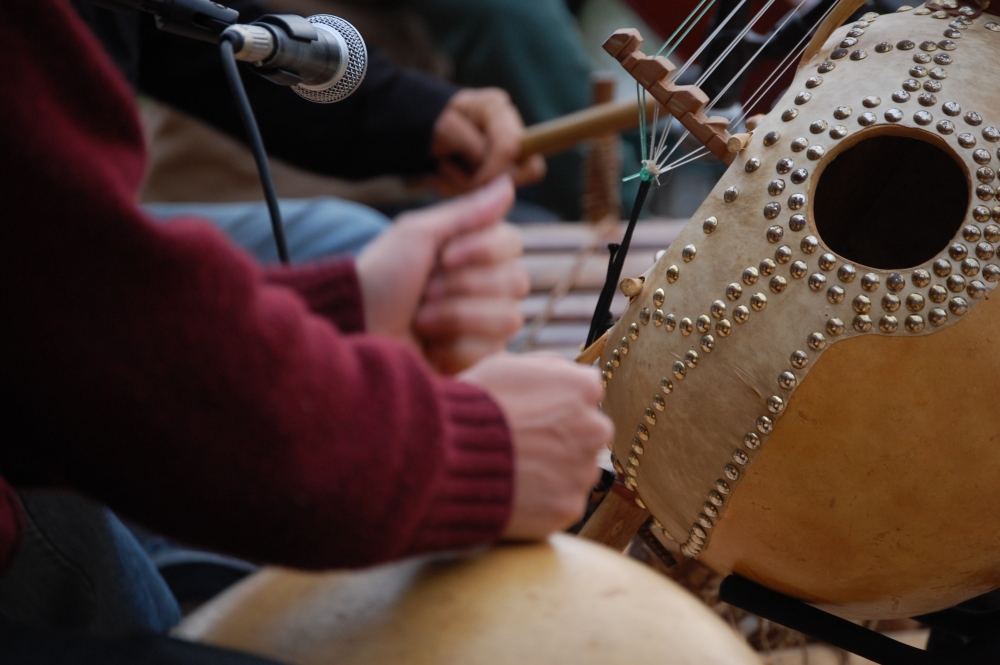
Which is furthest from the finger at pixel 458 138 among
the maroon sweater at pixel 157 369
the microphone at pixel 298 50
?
the maroon sweater at pixel 157 369

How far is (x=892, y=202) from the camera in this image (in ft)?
2.53

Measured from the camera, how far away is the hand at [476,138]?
60.7 inches

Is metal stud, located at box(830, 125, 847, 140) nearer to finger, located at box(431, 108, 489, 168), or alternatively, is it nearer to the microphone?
the microphone

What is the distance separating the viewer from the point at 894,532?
0.63 m

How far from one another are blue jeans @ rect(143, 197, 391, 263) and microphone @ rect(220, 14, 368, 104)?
89 cm

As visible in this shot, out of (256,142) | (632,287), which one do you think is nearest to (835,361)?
(632,287)

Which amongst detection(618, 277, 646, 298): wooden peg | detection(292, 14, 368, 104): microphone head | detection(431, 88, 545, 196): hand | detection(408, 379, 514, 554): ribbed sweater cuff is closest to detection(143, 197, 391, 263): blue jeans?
detection(431, 88, 545, 196): hand

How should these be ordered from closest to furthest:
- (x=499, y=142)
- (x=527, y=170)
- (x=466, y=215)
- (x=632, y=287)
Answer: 1. (x=632, y=287)
2. (x=466, y=215)
3. (x=499, y=142)
4. (x=527, y=170)

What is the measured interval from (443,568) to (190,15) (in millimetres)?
399

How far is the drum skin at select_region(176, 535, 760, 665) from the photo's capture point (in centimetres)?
51

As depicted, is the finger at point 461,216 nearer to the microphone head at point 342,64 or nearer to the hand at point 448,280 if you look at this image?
the hand at point 448,280

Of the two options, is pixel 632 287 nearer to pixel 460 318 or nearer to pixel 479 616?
pixel 460 318

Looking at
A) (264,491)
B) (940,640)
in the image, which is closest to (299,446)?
(264,491)

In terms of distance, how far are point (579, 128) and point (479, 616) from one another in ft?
3.84
